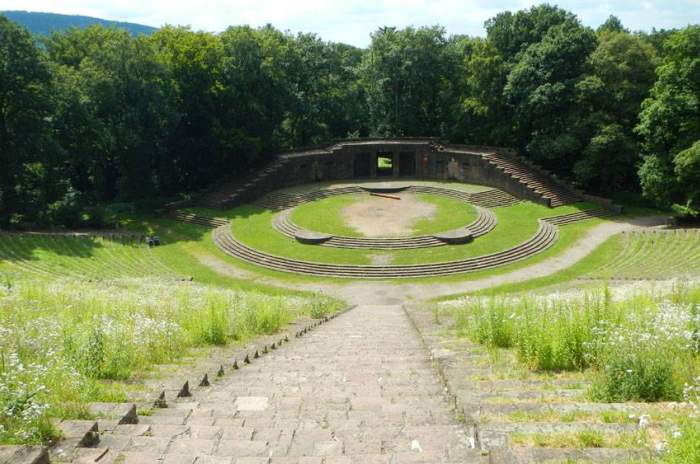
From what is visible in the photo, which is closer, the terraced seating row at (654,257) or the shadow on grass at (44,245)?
the terraced seating row at (654,257)

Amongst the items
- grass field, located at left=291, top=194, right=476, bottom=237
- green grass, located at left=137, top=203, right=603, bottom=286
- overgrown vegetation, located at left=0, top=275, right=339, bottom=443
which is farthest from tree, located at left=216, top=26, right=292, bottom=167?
overgrown vegetation, located at left=0, top=275, right=339, bottom=443

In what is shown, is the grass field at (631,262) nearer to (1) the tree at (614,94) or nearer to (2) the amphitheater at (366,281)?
(2) the amphitheater at (366,281)

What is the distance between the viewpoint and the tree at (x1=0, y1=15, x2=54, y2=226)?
36406 millimetres

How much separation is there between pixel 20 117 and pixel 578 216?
127 ft

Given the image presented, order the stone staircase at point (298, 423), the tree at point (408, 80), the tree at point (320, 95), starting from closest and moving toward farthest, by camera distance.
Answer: the stone staircase at point (298, 423) → the tree at point (408, 80) → the tree at point (320, 95)

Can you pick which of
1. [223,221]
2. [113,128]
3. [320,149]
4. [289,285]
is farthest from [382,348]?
[320,149]

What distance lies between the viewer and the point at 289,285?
33.1m

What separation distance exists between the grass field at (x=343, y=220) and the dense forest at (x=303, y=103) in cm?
801

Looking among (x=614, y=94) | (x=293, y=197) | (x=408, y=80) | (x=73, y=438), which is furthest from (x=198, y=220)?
(x=73, y=438)

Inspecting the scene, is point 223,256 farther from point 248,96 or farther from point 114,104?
point 248,96

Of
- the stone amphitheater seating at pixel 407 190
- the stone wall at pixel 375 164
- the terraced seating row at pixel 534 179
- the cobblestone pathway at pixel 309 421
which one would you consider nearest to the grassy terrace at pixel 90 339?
the cobblestone pathway at pixel 309 421

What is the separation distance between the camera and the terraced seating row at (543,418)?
4.99 m

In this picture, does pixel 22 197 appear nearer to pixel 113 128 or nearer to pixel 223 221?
pixel 113 128

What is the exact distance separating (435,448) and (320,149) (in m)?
50.6
